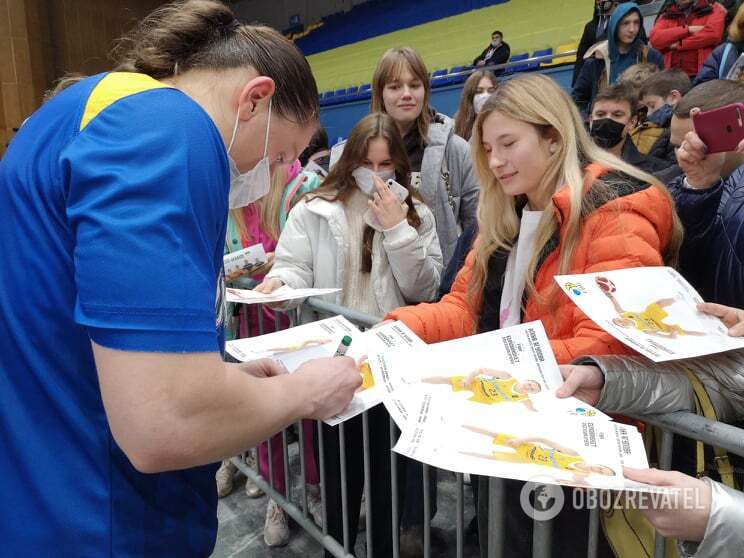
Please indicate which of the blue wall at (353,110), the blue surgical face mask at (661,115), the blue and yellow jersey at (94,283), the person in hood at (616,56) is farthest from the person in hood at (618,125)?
the blue wall at (353,110)

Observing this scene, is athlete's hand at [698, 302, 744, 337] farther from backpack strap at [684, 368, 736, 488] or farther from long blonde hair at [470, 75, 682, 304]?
long blonde hair at [470, 75, 682, 304]

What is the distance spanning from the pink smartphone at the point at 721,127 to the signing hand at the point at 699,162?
0.11 ft

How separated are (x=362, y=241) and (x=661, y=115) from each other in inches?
94.7

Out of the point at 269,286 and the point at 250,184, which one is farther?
the point at 269,286

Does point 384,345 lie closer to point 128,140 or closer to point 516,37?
point 128,140

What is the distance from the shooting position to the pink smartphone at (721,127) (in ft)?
4.55

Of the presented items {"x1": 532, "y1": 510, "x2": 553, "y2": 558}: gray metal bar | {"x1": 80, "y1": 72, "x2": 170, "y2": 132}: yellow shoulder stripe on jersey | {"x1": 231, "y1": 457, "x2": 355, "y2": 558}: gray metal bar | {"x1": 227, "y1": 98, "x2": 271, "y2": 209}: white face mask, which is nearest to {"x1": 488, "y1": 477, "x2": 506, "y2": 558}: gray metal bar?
{"x1": 532, "y1": 510, "x2": 553, "y2": 558}: gray metal bar

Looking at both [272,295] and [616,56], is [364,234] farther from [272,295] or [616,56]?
[616,56]

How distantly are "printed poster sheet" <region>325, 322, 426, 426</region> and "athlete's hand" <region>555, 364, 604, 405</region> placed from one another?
347 millimetres

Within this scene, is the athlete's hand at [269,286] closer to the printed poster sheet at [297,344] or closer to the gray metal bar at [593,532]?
the printed poster sheet at [297,344]

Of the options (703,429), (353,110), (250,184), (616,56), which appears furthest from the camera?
(353,110)

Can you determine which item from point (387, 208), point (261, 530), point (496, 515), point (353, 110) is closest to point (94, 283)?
point (496, 515)

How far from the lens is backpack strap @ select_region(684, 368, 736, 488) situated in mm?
1016

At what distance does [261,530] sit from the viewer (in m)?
2.32
